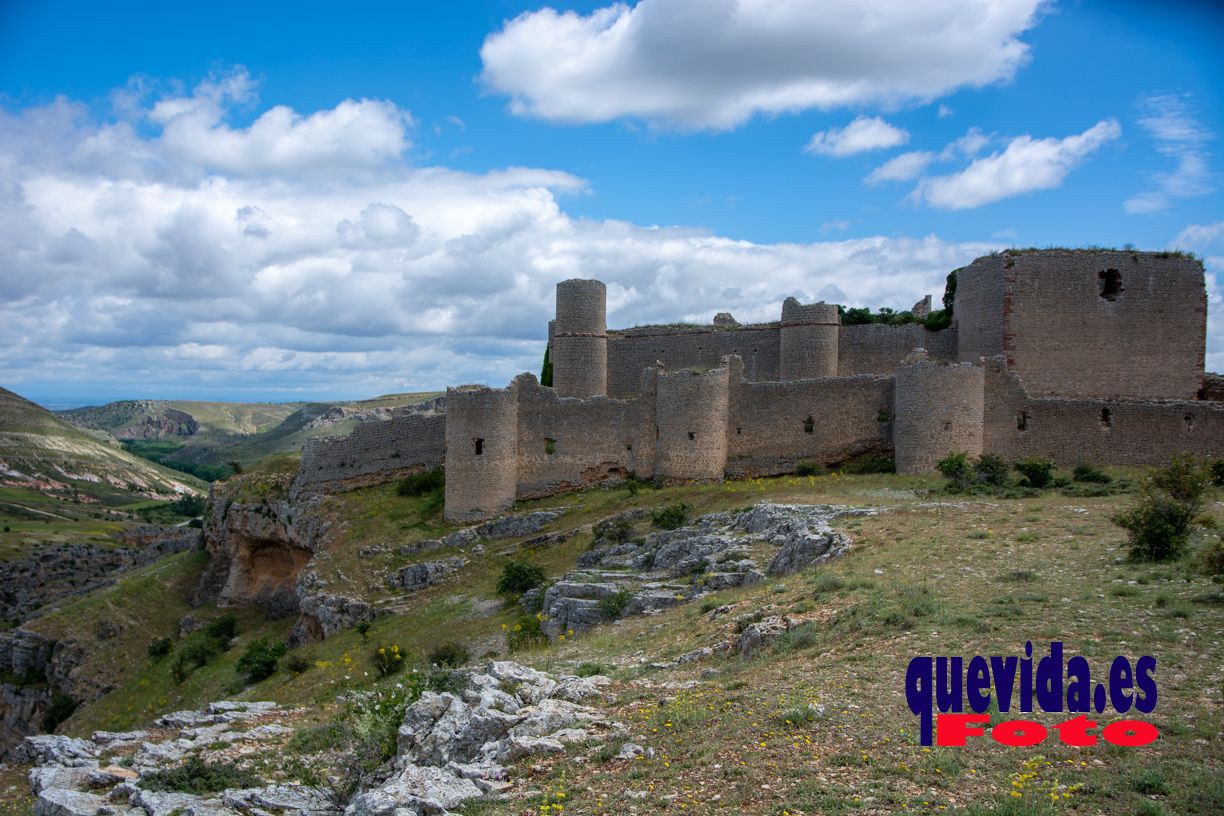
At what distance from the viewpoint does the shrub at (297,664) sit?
24109mm

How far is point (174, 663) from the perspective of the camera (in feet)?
102

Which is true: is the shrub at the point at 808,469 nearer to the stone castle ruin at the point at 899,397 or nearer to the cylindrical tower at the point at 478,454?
the stone castle ruin at the point at 899,397

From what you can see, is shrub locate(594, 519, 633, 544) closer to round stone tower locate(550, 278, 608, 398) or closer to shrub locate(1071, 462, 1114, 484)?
round stone tower locate(550, 278, 608, 398)

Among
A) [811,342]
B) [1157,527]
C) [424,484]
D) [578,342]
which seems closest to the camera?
[1157,527]

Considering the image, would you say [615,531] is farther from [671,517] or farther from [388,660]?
[388,660]

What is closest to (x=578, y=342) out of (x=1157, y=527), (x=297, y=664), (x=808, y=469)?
(x=808, y=469)

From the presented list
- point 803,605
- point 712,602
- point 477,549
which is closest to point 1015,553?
point 803,605

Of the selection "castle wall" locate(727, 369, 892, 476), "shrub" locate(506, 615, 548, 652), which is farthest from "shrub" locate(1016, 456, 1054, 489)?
"shrub" locate(506, 615, 548, 652)

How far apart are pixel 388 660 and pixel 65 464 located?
402 feet

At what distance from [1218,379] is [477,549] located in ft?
77.0

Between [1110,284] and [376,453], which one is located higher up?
[1110,284]

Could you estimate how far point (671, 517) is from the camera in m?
23.1

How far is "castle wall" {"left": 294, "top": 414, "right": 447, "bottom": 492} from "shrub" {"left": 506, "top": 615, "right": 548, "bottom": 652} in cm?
1310

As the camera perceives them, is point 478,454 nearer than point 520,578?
No
